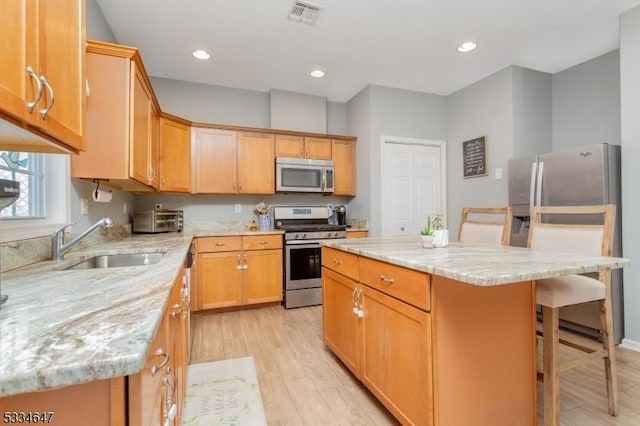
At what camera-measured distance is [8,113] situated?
73 cm

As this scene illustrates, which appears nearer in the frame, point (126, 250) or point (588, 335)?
point (126, 250)

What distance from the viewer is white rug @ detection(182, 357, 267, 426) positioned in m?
1.64

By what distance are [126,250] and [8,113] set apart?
4.52ft

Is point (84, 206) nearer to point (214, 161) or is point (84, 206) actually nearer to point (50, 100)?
point (50, 100)

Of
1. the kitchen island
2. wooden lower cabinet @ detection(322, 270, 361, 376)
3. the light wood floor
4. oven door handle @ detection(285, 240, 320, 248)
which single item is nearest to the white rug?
the light wood floor

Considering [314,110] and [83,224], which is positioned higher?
[314,110]

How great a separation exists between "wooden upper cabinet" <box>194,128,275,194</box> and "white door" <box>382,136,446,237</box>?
1.47 meters

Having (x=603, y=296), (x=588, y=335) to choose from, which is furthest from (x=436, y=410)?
(x=588, y=335)

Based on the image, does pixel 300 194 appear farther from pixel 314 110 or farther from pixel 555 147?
pixel 555 147

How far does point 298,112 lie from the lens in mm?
4043

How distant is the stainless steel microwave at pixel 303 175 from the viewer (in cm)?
378

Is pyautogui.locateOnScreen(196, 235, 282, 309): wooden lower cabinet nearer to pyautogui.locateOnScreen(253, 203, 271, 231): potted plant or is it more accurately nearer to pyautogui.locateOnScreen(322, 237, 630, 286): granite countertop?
pyautogui.locateOnScreen(253, 203, 271, 231): potted plant

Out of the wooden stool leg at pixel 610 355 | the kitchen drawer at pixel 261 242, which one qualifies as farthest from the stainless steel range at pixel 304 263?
the wooden stool leg at pixel 610 355

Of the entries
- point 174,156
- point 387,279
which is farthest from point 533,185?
point 174,156
